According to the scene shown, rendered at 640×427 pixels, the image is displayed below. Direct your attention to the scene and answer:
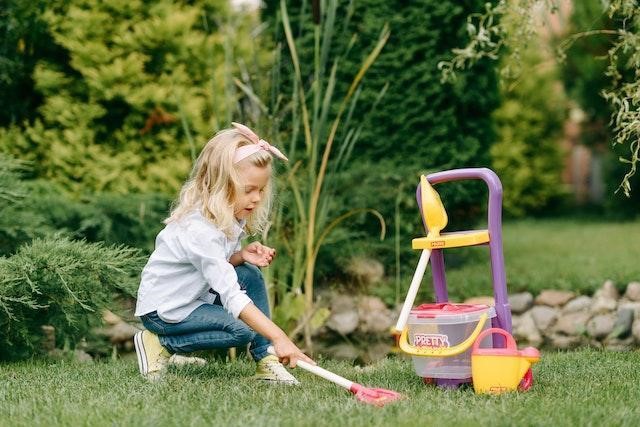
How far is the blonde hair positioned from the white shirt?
0.14 ft

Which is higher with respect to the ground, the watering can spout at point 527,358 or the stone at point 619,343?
the watering can spout at point 527,358

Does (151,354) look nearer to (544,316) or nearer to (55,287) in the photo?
(55,287)

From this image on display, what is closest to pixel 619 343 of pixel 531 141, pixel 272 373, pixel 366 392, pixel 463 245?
pixel 463 245

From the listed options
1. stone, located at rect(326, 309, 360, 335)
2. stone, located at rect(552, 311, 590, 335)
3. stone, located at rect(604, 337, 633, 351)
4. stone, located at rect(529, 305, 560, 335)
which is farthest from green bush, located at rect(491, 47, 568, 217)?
stone, located at rect(604, 337, 633, 351)

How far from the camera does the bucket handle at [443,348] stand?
9.95 feet

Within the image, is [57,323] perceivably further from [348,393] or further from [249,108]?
[249,108]

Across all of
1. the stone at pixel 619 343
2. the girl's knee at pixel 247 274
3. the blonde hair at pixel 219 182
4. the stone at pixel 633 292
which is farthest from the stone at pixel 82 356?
the stone at pixel 633 292

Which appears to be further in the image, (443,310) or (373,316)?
(373,316)

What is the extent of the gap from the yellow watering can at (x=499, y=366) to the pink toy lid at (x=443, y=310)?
4.3 inches

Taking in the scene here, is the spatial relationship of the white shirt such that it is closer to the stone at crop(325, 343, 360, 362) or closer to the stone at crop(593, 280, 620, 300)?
the stone at crop(325, 343, 360, 362)

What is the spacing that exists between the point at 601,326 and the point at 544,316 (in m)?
0.41

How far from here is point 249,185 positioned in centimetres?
338

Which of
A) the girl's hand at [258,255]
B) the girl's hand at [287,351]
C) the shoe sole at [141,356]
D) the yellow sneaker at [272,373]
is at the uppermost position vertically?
the girl's hand at [258,255]

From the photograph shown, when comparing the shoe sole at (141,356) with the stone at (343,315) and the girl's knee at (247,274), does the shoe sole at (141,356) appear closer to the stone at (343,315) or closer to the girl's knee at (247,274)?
the girl's knee at (247,274)
